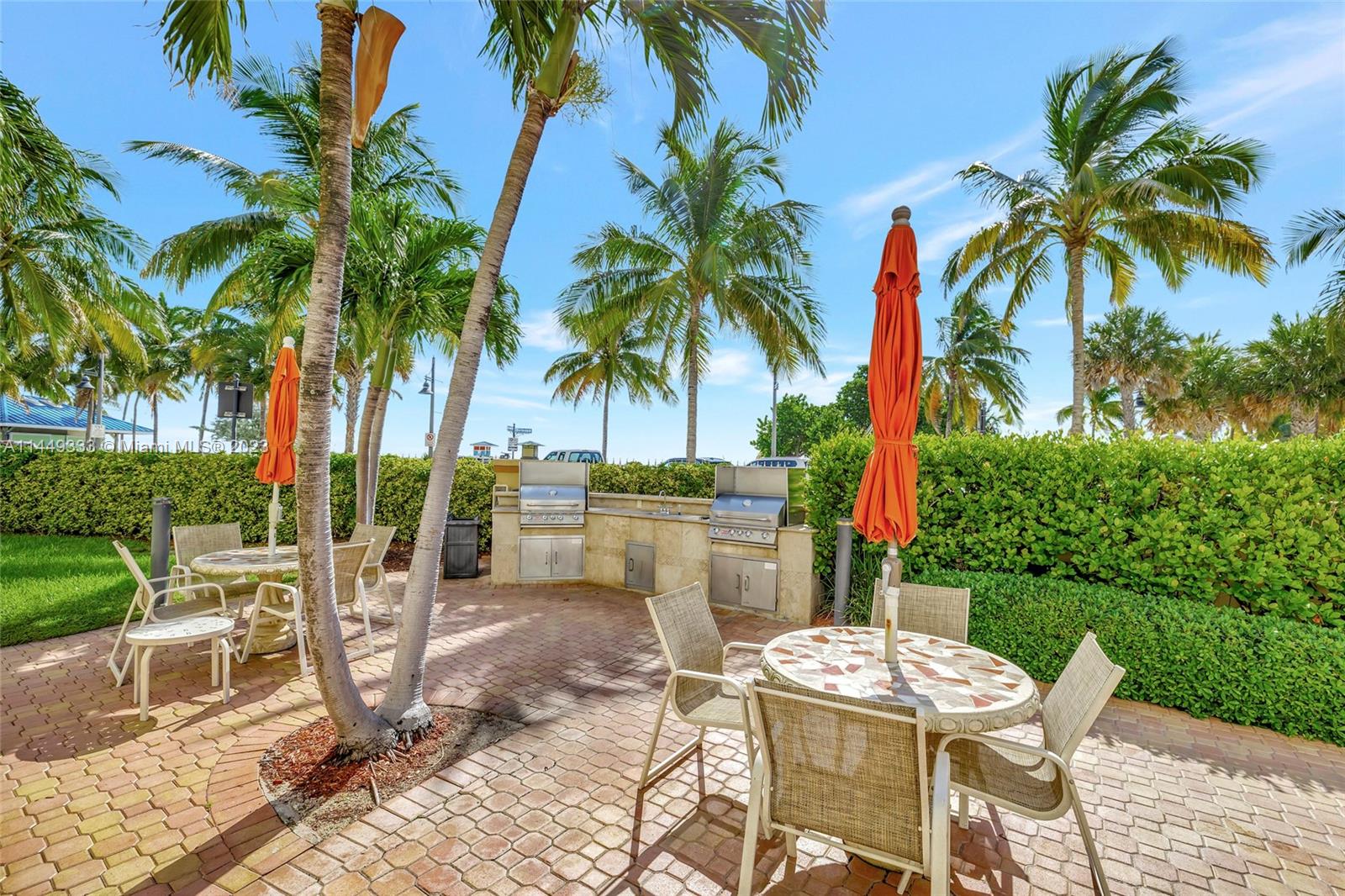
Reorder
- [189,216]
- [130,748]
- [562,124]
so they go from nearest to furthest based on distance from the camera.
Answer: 1. [130,748]
2. [562,124]
3. [189,216]

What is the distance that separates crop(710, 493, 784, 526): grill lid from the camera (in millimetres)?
6633

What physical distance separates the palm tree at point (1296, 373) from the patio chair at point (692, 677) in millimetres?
26304

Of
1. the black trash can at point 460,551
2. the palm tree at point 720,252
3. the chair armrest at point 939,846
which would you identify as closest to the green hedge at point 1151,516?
the chair armrest at point 939,846

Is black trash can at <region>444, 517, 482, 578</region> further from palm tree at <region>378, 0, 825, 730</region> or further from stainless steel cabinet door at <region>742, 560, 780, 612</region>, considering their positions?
palm tree at <region>378, 0, 825, 730</region>

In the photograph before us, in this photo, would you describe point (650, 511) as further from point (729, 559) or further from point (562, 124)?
point (562, 124)

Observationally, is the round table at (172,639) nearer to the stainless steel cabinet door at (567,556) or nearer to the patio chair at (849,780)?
the patio chair at (849,780)

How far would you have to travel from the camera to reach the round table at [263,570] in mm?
4688

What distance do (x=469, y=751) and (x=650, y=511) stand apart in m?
4.70

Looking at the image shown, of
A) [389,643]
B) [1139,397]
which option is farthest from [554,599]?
[1139,397]

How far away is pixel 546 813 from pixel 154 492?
47.4 feet

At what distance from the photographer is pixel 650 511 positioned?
26.2 ft

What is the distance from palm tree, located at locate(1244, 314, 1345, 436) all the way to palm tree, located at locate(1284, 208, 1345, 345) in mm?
8674

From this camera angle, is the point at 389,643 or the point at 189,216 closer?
the point at 389,643

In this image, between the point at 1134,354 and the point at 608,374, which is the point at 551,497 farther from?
the point at 1134,354
